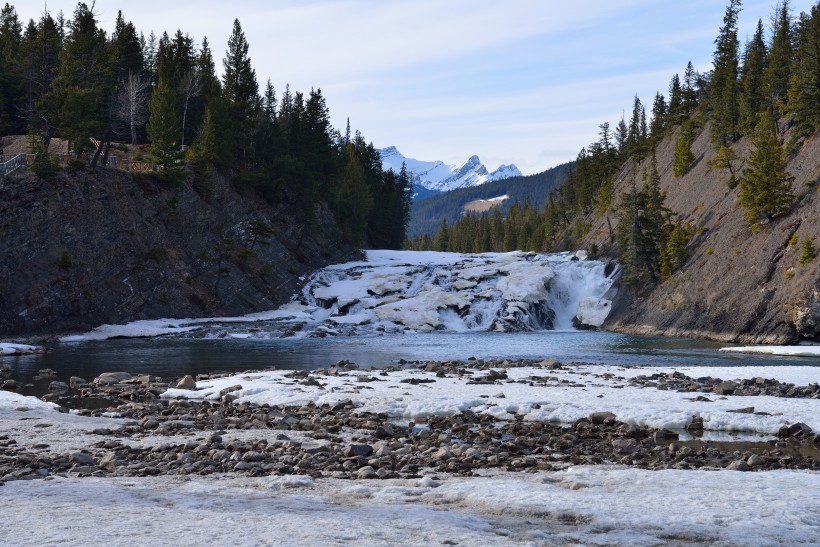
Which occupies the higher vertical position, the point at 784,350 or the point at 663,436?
the point at 784,350

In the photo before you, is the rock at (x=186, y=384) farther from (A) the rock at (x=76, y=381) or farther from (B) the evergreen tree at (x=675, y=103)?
(B) the evergreen tree at (x=675, y=103)

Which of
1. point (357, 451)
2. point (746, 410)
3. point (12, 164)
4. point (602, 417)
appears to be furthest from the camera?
point (12, 164)

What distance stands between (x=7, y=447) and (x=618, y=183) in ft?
357

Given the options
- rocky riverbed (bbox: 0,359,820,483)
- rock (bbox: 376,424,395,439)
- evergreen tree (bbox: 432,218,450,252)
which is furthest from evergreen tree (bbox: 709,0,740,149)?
evergreen tree (bbox: 432,218,450,252)

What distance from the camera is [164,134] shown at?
68.2m

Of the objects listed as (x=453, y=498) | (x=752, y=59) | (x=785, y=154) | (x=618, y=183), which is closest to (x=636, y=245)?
(x=785, y=154)

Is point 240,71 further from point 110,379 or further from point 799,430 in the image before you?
point 799,430

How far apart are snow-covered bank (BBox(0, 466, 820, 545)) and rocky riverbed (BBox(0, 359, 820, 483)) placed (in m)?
1.02

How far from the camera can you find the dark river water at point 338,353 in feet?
116

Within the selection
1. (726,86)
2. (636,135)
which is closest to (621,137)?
(636,135)

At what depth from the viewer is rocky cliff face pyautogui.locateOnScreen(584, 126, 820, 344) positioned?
49875 mm

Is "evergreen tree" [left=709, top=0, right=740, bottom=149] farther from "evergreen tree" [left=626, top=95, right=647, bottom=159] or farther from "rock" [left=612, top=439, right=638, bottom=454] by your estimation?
"rock" [left=612, top=439, right=638, bottom=454]

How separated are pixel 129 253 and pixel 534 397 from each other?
46.2 metres

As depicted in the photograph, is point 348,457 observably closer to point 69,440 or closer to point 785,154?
point 69,440
